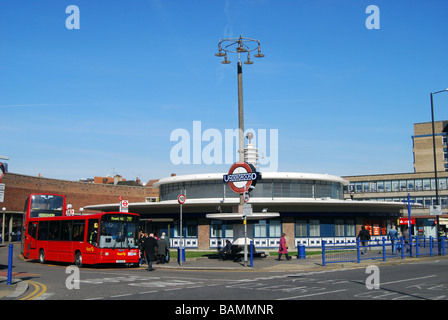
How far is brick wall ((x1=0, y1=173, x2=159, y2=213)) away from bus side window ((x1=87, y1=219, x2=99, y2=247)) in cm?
4137

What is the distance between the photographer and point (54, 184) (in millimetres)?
70938

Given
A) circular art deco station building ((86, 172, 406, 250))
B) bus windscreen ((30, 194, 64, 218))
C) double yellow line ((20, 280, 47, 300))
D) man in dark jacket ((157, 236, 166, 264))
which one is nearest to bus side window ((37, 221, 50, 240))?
bus windscreen ((30, 194, 64, 218))

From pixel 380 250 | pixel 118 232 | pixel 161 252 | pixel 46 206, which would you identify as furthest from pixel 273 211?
pixel 46 206

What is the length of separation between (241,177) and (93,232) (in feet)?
27.5

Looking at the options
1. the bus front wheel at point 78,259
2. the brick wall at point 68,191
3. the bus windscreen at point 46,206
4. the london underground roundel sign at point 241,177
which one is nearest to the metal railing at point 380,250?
the london underground roundel sign at point 241,177

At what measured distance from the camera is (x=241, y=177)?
2705 cm

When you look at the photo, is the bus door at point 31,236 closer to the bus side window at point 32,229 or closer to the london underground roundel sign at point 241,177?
the bus side window at point 32,229

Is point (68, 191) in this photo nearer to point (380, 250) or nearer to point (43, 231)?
point (43, 231)

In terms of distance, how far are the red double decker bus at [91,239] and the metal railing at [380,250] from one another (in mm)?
10167

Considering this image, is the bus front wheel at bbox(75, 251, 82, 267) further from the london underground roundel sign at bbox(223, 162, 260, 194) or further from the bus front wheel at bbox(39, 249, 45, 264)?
the london underground roundel sign at bbox(223, 162, 260, 194)

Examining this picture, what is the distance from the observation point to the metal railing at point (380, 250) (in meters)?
25.8

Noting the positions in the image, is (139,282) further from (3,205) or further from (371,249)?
(3,205)
